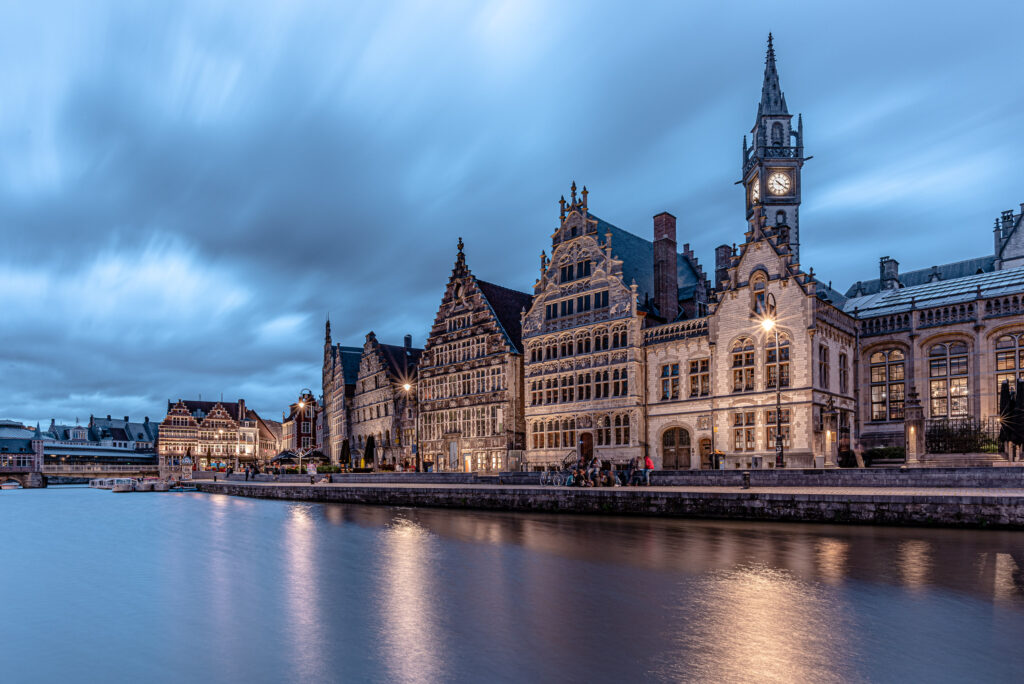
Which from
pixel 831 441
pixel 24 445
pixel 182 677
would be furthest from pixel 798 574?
pixel 24 445

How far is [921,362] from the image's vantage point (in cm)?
3844

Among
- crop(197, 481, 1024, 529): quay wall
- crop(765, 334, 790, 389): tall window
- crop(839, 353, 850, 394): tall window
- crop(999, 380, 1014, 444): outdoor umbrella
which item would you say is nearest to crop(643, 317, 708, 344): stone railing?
crop(765, 334, 790, 389): tall window

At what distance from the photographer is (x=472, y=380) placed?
5412 cm

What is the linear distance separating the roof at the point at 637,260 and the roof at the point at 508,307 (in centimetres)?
953

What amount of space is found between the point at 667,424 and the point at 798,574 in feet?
90.0

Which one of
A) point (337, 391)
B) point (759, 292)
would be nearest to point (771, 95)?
point (759, 292)

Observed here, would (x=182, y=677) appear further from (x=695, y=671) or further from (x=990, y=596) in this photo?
(x=990, y=596)

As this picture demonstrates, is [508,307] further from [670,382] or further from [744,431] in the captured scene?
[744,431]

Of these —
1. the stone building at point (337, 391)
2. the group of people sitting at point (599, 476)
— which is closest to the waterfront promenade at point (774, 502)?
the group of people sitting at point (599, 476)

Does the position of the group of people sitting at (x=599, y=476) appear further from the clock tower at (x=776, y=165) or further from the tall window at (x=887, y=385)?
the clock tower at (x=776, y=165)

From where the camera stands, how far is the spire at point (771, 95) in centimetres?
6862

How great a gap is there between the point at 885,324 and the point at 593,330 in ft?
56.4

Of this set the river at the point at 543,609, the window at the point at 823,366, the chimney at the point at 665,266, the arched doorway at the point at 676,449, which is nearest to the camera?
the river at the point at 543,609

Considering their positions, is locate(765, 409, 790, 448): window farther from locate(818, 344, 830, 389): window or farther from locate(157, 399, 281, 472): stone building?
locate(157, 399, 281, 472): stone building
